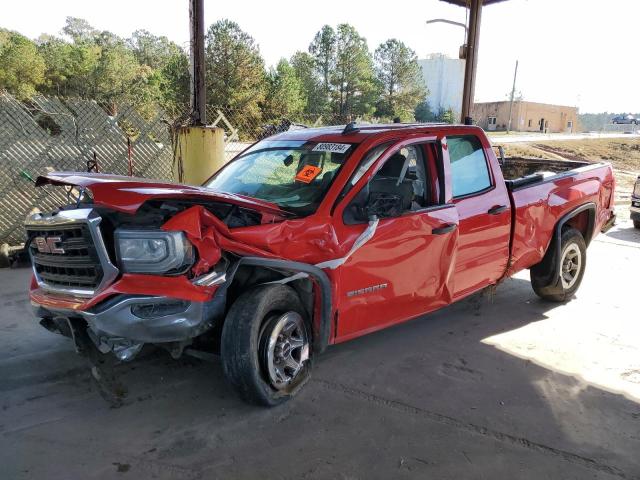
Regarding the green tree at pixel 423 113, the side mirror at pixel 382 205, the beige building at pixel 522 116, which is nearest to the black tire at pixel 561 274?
the side mirror at pixel 382 205

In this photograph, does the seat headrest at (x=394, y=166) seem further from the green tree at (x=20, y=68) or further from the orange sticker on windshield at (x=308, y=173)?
the green tree at (x=20, y=68)

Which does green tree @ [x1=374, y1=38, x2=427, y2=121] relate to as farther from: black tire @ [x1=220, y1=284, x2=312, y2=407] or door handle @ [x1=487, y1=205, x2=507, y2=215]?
black tire @ [x1=220, y1=284, x2=312, y2=407]

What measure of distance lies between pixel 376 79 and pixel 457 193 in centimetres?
6588

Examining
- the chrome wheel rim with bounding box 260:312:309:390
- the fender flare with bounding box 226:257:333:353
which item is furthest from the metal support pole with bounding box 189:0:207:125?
the chrome wheel rim with bounding box 260:312:309:390

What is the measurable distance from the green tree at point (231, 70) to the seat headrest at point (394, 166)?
37157mm

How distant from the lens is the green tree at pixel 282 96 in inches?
1682

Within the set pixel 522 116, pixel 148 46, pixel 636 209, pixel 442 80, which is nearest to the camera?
pixel 636 209

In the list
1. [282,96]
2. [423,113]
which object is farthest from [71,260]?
[423,113]

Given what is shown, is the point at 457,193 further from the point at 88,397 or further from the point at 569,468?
the point at 88,397

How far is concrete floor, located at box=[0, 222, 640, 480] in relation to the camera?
2.96m

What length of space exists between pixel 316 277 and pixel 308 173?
0.91m

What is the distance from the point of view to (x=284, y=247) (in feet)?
11.3

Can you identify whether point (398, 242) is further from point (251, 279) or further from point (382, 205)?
point (251, 279)

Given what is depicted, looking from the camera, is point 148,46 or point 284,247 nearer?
point 284,247
